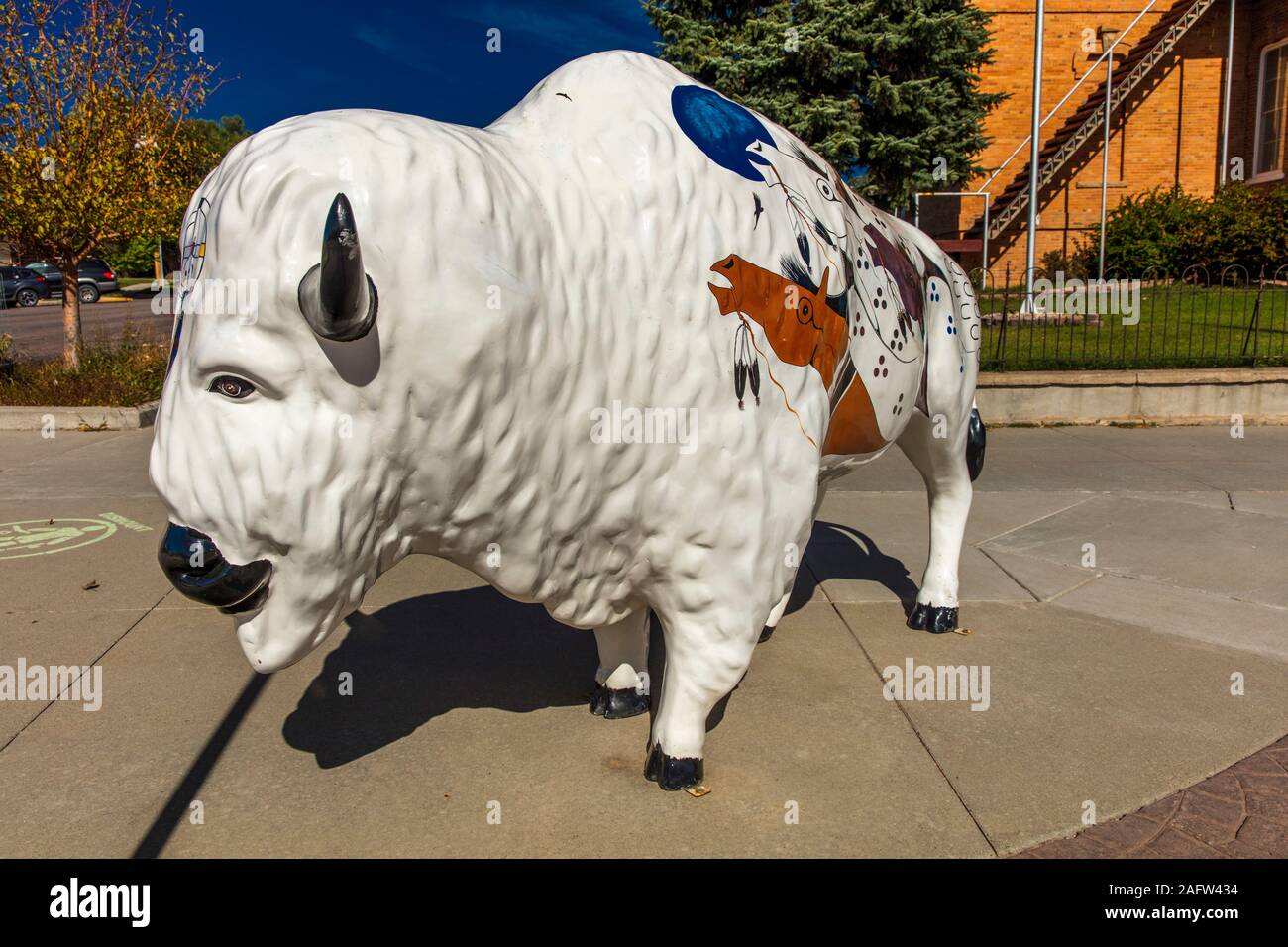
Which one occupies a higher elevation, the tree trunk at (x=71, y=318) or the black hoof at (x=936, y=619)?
the tree trunk at (x=71, y=318)

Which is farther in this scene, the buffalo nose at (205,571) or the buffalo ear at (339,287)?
the buffalo nose at (205,571)

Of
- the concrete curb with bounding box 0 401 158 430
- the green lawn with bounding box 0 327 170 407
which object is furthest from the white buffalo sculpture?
the green lawn with bounding box 0 327 170 407

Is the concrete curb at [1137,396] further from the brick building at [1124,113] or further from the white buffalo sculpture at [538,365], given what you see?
the brick building at [1124,113]

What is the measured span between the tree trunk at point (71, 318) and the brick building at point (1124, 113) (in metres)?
17.5

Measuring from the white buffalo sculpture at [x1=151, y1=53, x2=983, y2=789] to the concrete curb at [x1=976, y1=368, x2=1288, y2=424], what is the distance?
756 centimetres

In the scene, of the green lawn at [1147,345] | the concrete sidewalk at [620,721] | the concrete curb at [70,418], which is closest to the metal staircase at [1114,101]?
the green lawn at [1147,345]

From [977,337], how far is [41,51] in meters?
12.0

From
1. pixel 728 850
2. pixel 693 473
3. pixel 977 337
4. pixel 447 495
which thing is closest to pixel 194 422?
pixel 447 495

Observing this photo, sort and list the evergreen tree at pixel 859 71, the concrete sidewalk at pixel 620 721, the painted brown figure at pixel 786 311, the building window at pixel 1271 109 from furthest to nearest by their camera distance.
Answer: the building window at pixel 1271 109 → the evergreen tree at pixel 859 71 → the concrete sidewalk at pixel 620 721 → the painted brown figure at pixel 786 311

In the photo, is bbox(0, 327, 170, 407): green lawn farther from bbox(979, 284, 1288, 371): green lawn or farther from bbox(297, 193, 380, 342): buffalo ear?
bbox(297, 193, 380, 342): buffalo ear

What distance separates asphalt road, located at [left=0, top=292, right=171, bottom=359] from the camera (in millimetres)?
17244

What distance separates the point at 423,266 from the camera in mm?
2061

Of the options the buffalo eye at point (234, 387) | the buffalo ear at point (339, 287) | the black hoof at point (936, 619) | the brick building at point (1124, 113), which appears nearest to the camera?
the buffalo ear at point (339, 287)

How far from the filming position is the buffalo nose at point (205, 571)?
2.07 meters
